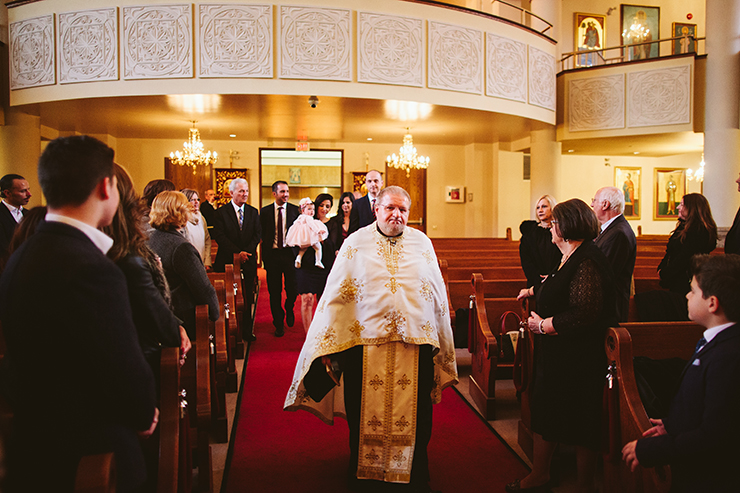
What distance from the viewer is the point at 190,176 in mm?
12477

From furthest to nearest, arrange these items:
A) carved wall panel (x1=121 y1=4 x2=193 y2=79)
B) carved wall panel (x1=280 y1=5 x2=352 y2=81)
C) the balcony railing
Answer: the balcony railing < carved wall panel (x1=280 y1=5 x2=352 y2=81) < carved wall panel (x1=121 y1=4 x2=193 y2=79)

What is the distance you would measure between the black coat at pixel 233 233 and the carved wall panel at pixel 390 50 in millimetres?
3205

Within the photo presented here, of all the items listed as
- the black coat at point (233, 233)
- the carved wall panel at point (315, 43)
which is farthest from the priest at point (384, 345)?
the carved wall panel at point (315, 43)

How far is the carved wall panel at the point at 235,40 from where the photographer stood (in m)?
7.34

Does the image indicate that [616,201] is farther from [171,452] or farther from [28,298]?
[28,298]

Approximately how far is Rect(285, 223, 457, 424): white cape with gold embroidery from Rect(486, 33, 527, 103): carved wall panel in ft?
22.4

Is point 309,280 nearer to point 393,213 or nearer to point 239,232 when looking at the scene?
point 239,232

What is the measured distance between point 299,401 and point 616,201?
245 centimetres

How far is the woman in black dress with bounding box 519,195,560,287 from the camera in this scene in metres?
4.03

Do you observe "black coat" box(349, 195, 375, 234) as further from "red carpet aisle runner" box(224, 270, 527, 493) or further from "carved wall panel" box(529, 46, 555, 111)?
"carved wall panel" box(529, 46, 555, 111)

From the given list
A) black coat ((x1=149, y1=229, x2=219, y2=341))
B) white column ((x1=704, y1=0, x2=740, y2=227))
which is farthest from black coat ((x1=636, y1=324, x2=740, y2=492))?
white column ((x1=704, y1=0, x2=740, y2=227))

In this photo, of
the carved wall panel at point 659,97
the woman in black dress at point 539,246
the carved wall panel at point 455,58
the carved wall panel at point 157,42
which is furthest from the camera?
the carved wall panel at point 659,97

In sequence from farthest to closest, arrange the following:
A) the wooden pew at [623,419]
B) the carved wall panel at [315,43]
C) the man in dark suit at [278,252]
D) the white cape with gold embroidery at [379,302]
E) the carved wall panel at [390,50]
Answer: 1. the carved wall panel at [390,50]
2. the carved wall panel at [315,43]
3. the man in dark suit at [278,252]
4. the white cape with gold embroidery at [379,302]
5. the wooden pew at [623,419]

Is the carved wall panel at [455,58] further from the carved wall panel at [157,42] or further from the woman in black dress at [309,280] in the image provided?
the woman in black dress at [309,280]
